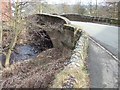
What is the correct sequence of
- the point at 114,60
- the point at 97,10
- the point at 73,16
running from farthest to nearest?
the point at 97,10
the point at 73,16
the point at 114,60

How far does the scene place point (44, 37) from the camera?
29828 mm

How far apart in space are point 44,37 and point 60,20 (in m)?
6.88

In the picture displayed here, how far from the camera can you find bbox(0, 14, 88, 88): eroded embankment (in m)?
11.0

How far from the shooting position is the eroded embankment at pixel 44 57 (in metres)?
11.0

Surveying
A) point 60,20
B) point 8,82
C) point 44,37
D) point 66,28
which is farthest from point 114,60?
point 44,37

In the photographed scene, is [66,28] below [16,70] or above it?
above

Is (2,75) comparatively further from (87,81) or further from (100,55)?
(87,81)

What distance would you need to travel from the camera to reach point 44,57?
1984 centimetres

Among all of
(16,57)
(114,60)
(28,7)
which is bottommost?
(16,57)

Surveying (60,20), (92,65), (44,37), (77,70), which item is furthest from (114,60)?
(44,37)

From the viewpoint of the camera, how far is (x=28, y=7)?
22.9 metres

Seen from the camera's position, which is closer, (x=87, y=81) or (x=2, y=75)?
(x=87, y=81)

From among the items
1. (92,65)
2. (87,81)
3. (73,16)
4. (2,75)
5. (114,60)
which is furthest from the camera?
(73,16)

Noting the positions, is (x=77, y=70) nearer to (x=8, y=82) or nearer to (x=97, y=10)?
(x=8, y=82)
